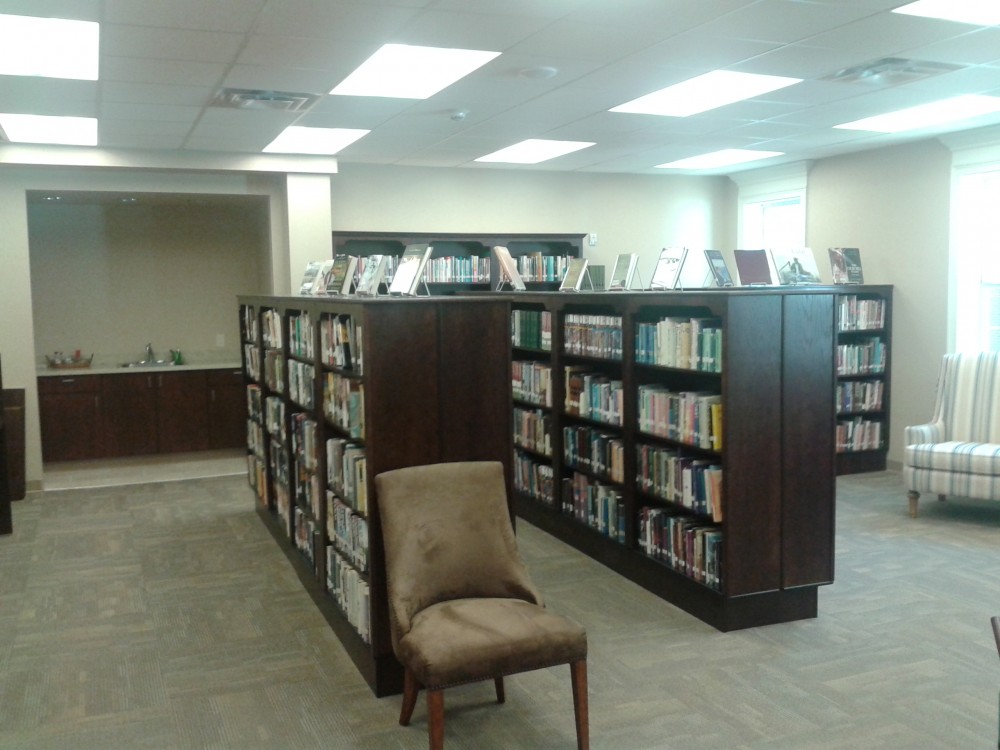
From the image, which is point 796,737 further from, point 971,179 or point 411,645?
point 971,179

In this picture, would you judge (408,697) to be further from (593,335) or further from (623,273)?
(623,273)

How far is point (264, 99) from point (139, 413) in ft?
13.6

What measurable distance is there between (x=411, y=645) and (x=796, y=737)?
1431 millimetres

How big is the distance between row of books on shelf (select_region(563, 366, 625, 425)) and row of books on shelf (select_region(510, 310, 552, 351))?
332mm

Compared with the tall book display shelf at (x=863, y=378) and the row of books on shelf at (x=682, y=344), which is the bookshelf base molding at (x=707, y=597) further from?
the tall book display shelf at (x=863, y=378)

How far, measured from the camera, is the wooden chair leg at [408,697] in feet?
10.7

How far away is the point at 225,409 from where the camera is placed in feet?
29.0

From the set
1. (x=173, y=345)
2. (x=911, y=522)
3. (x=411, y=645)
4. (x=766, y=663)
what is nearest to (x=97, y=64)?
(x=411, y=645)

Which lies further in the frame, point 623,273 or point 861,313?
point 861,313

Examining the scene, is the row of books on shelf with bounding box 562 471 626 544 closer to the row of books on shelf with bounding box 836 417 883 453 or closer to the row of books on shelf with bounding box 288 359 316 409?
the row of books on shelf with bounding box 288 359 316 409

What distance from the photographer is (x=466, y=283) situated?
29.3ft

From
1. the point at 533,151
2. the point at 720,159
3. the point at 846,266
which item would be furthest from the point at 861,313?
the point at 533,151

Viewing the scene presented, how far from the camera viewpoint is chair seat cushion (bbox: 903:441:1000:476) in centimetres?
596

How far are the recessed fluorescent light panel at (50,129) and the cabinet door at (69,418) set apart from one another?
91.1 inches
